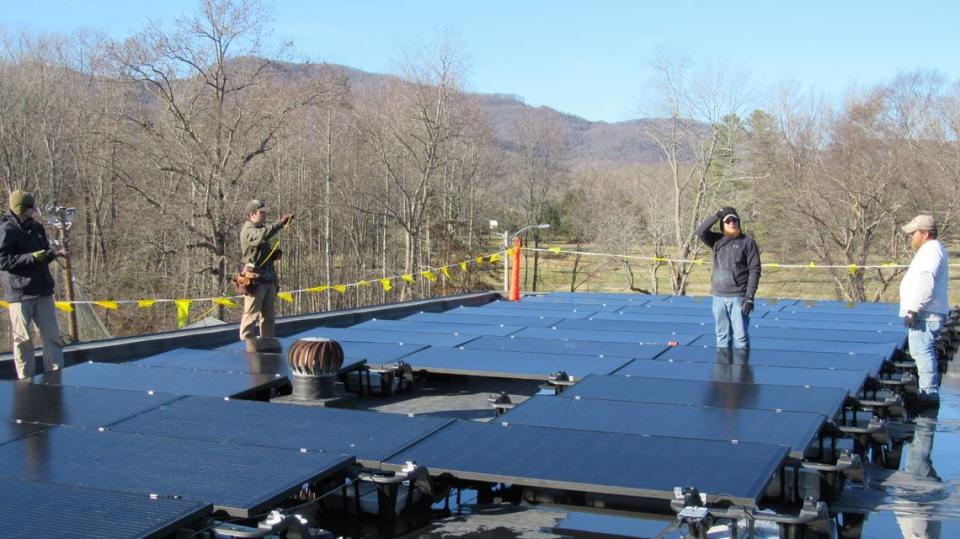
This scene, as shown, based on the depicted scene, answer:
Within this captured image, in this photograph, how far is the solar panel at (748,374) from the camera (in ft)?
18.7

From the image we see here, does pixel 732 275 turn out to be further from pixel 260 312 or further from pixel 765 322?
pixel 260 312

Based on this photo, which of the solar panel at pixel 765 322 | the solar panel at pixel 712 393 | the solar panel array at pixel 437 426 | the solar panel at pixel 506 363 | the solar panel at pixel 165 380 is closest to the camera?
the solar panel array at pixel 437 426

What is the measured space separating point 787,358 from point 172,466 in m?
4.81

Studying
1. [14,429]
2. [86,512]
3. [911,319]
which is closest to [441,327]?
[911,319]

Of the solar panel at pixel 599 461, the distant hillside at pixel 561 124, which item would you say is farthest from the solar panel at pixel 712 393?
the distant hillside at pixel 561 124

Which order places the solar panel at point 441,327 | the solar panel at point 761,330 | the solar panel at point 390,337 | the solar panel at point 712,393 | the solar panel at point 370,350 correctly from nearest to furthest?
1. the solar panel at point 712,393
2. the solar panel at point 370,350
3. the solar panel at point 390,337
4. the solar panel at point 761,330
5. the solar panel at point 441,327

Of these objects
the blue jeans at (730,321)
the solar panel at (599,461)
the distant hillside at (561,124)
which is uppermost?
the distant hillside at (561,124)

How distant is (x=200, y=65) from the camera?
2733cm

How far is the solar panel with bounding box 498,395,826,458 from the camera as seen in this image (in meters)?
4.16

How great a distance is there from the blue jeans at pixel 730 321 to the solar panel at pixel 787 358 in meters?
0.10

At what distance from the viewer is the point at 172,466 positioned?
3.43 metres

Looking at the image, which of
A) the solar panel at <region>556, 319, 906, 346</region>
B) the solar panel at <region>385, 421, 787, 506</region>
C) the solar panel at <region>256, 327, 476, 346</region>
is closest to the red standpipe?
the solar panel at <region>556, 319, 906, 346</region>

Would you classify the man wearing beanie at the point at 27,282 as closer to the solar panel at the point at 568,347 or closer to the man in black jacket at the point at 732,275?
the solar panel at the point at 568,347

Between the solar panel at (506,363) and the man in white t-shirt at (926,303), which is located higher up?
the man in white t-shirt at (926,303)
